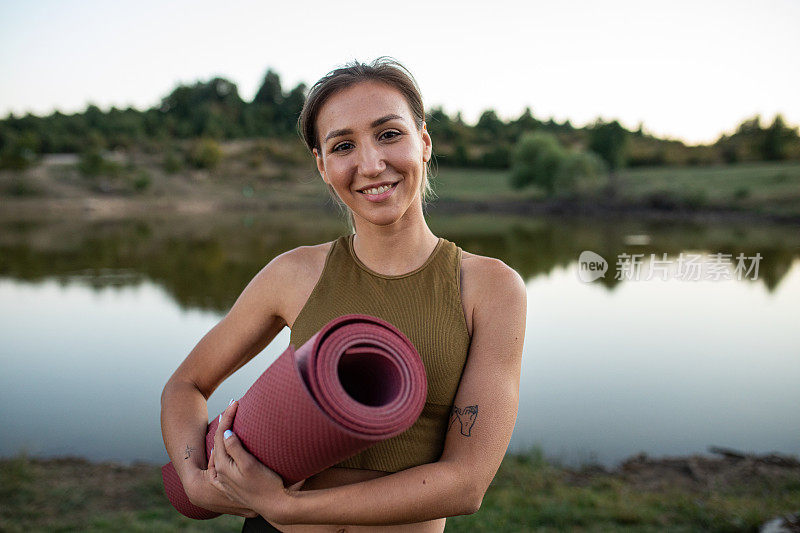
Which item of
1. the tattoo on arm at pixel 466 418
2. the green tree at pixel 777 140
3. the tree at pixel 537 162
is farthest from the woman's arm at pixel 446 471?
the green tree at pixel 777 140

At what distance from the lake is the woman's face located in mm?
6293

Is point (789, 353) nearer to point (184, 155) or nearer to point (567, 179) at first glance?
point (567, 179)

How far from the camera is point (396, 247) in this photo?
1735 mm

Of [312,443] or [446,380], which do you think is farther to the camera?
[446,380]

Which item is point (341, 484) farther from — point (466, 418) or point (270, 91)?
point (270, 91)

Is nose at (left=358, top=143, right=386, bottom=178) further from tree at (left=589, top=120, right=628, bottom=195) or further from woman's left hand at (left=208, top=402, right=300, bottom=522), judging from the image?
tree at (left=589, top=120, right=628, bottom=195)

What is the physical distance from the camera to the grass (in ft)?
15.4

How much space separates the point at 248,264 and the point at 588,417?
19.0 meters

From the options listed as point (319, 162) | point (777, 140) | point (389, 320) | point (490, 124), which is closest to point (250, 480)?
point (389, 320)

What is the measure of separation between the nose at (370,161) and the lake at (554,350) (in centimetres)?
637

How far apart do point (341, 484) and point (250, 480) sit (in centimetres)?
Answer: 29

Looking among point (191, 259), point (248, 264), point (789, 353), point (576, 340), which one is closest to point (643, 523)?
point (576, 340)

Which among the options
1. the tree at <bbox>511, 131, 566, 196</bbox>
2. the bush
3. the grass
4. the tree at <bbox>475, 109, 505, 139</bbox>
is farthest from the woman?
the tree at <bbox>475, 109, 505, 139</bbox>

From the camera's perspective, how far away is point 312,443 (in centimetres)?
121
